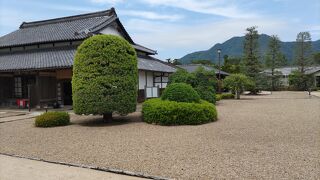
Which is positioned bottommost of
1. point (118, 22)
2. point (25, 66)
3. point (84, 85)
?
point (84, 85)

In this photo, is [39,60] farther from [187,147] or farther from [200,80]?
[187,147]

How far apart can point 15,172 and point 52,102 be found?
14.6 metres

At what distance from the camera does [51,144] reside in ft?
28.5

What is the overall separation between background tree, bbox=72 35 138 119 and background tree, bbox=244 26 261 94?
33101 mm

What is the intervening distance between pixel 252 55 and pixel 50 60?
1210 inches

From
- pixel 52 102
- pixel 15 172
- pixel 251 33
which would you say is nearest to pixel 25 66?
pixel 52 102

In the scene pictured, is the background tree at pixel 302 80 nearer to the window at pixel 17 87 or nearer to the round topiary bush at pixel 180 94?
the window at pixel 17 87

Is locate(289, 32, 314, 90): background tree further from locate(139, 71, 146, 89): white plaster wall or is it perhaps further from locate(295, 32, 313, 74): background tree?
locate(139, 71, 146, 89): white plaster wall

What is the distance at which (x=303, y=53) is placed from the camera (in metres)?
53.1

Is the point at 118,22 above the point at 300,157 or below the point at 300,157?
above

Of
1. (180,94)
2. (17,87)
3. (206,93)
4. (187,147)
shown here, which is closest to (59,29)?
(17,87)

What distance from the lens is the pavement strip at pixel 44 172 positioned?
5.62 metres

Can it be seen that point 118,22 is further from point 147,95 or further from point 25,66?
point 25,66

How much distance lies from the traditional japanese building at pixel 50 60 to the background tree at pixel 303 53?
113 ft
